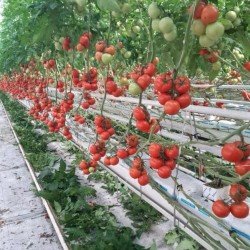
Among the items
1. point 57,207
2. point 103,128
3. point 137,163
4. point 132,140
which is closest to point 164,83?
point 137,163

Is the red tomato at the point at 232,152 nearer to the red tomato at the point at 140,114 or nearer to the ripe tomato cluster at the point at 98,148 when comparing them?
the red tomato at the point at 140,114

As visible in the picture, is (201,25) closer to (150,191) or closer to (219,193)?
(219,193)

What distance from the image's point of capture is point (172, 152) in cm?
161

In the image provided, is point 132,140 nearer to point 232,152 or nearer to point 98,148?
point 98,148

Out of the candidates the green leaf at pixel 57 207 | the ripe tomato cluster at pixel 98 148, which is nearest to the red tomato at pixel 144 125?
the ripe tomato cluster at pixel 98 148

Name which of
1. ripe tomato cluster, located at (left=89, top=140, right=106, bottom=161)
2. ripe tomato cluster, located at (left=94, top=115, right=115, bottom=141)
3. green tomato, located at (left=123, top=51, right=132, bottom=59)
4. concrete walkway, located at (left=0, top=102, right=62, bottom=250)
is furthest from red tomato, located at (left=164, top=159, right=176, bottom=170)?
concrete walkway, located at (left=0, top=102, right=62, bottom=250)

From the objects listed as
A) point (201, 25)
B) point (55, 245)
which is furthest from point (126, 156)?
point (55, 245)

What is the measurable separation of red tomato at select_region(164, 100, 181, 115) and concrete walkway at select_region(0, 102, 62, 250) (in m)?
3.02

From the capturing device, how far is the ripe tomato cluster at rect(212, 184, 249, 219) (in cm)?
139

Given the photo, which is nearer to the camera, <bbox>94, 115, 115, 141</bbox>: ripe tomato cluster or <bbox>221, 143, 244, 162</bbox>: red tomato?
<bbox>221, 143, 244, 162</bbox>: red tomato

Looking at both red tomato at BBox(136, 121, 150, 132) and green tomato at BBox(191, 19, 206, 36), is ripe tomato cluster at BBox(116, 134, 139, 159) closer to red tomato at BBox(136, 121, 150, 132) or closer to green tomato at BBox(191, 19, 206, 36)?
red tomato at BBox(136, 121, 150, 132)

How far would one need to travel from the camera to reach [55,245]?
12.8 feet

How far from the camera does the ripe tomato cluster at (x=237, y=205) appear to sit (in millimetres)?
1389

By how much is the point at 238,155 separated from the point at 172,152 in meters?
0.39
